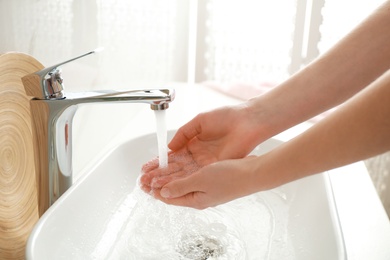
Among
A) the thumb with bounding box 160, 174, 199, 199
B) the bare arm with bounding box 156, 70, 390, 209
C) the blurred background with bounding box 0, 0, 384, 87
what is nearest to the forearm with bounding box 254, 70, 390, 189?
the bare arm with bounding box 156, 70, 390, 209

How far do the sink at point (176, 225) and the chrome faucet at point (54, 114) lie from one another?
4 centimetres

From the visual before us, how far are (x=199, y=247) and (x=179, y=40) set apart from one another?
122 centimetres

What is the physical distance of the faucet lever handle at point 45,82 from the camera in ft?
2.14

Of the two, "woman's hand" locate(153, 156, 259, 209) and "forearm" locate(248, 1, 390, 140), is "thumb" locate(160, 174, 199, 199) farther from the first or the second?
"forearm" locate(248, 1, 390, 140)

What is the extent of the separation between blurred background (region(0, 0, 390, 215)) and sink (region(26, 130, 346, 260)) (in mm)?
208

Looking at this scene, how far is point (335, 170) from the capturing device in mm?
1145

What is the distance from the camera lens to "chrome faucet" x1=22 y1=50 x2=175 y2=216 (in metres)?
0.67

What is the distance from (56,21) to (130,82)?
53 cm

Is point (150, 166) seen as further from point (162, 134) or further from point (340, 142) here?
point (340, 142)

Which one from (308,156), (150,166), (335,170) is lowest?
(335,170)

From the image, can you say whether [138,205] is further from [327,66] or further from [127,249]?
[327,66]

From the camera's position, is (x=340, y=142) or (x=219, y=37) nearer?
(x=340, y=142)

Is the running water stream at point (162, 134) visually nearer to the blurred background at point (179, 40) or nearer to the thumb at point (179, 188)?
the thumb at point (179, 188)

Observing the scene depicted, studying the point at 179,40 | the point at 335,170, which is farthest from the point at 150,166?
the point at 179,40
